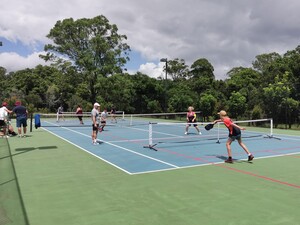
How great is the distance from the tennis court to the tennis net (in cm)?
15

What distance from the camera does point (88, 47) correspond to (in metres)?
43.3

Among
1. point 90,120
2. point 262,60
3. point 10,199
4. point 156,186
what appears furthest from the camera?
point 262,60

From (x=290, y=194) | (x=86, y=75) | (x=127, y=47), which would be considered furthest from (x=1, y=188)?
(x=127, y=47)

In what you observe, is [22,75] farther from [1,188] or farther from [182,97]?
[1,188]

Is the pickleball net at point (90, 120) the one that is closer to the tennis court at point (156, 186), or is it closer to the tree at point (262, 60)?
the tennis court at point (156, 186)

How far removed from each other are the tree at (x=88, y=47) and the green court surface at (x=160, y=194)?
111 feet

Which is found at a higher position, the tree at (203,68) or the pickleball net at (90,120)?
the tree at (203,68)

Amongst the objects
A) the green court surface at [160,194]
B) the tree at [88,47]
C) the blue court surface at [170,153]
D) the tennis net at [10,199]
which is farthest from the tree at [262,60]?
the tennis net at [10,199]

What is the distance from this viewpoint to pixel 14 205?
5.50 m

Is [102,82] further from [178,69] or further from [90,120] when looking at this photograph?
[178,69]

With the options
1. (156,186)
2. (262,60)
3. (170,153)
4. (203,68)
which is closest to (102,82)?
(203,68)

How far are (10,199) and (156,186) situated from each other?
9.40 ft

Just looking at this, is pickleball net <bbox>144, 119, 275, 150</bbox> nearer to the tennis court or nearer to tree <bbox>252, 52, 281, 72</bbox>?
the tennis court

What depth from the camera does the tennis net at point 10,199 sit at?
4.87m
